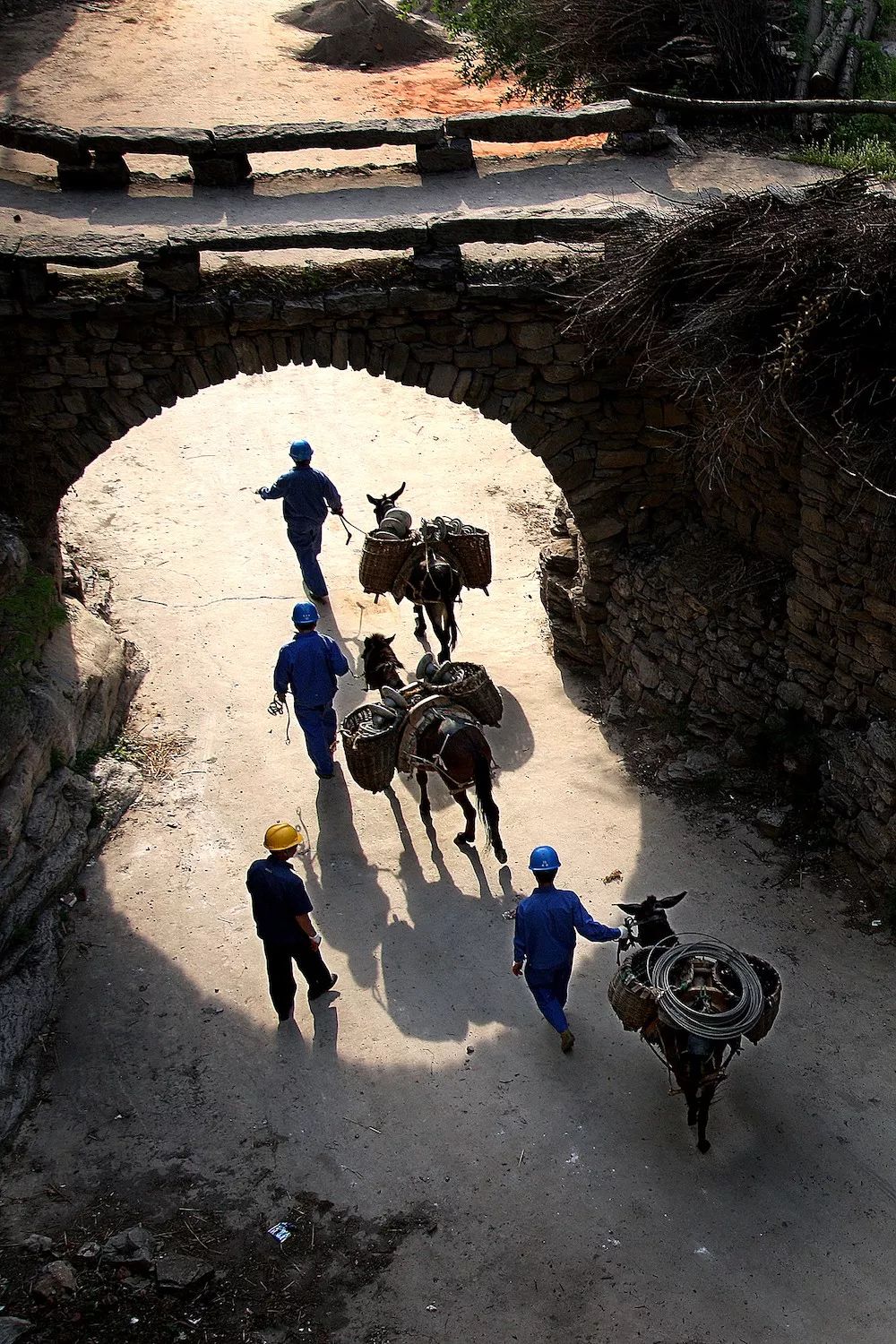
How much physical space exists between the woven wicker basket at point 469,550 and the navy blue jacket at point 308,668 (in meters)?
1.53

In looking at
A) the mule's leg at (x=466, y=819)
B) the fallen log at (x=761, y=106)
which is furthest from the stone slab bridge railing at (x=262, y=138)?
the mule's leg at (x=466, y=819)

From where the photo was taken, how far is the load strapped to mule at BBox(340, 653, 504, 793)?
25.3 ft

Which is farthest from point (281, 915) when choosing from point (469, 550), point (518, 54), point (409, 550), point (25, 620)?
point (518, 54)

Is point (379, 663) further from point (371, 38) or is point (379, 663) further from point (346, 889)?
point (371, 38)

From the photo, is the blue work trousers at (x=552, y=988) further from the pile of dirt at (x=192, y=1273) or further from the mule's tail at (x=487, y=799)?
the mule's tail at (x=487, y=799)

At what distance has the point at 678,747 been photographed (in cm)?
852

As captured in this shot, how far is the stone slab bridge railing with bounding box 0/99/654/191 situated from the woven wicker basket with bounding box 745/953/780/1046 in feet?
21.6

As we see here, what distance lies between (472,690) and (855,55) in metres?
7.79

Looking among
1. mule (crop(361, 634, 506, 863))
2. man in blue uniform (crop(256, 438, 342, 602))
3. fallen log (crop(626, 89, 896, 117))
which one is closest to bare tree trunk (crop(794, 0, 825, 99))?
fallen log (crop(626, 89, 896, 117))

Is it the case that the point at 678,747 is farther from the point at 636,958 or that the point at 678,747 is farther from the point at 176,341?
the point at 176,341

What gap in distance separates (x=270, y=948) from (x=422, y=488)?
20.7 feet

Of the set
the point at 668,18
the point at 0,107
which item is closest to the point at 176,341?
the point at 668,18

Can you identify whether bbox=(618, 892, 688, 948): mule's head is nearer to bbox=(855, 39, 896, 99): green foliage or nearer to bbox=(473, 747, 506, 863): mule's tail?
bbox=(473, 747, 506, 863): mule's tail

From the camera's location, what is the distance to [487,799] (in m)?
7.51
